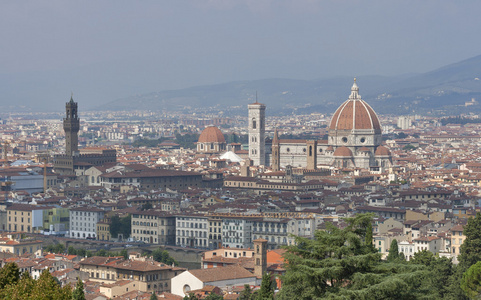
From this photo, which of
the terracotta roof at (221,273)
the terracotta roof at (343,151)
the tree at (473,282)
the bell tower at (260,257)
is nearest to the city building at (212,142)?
the terracotta roof at (343,151)

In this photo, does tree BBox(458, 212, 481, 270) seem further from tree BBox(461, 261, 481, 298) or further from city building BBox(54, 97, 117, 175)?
city building BBox(54, 97, 117, 175)

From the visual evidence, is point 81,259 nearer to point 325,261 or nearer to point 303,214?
point 303,214

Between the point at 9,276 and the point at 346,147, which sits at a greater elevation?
the point at 346,147

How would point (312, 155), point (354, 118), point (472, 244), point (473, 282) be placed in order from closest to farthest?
point (473, 282) < point (472, 244) < point (312, 155) < point (354, 118)

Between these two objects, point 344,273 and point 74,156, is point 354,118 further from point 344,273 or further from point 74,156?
point 344,273

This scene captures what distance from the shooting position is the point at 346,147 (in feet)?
336

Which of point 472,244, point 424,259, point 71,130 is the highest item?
point 71,130

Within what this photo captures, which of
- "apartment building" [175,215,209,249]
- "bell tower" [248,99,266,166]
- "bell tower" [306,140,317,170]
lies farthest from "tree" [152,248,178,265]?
"bell tower" [248,99,266,166]

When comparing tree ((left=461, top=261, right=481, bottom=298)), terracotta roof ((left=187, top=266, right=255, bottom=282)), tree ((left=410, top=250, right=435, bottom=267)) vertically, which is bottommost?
terracotta roof ((left=187, top=266, right=255, bottom=282))

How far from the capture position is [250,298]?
31.8 m

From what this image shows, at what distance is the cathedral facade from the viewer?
330 ft

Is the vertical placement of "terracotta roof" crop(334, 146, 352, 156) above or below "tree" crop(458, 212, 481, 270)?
above

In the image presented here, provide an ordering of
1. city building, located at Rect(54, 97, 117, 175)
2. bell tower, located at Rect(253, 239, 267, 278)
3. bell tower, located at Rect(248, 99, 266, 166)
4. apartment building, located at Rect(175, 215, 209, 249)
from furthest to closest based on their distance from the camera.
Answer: bell tower, located at Rect(248, 99, 266, 166), city building, located at Rect(54, 97, 117, 175), apartment building, located at Rect(175, 215, 209, 249), bell tower, located at Rect(253, 239, 267, 278)

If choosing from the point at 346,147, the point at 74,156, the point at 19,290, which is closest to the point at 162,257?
the point at 19,290
